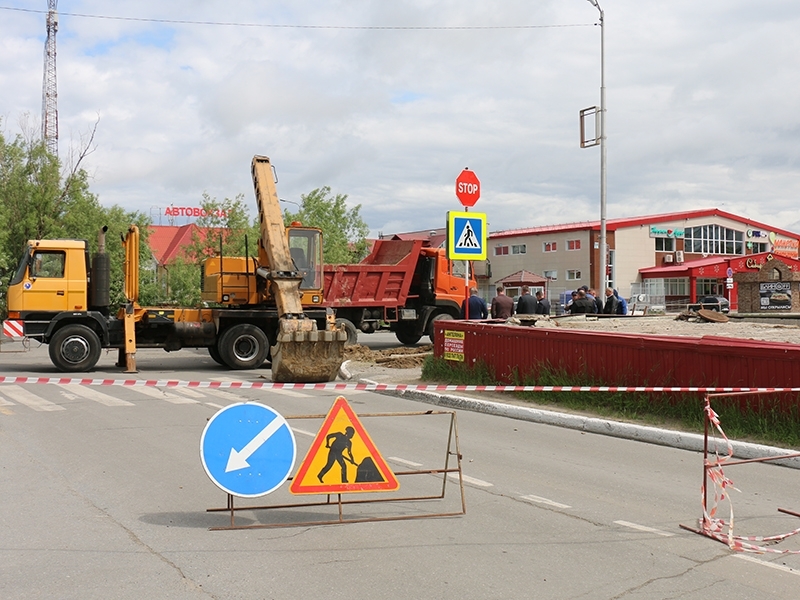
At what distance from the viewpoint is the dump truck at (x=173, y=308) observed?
17.4 m

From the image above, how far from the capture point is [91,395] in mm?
13664

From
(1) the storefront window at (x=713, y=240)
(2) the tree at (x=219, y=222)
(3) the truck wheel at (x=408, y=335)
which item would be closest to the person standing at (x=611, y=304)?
(3) the truck wheel at (x=408, y=335)

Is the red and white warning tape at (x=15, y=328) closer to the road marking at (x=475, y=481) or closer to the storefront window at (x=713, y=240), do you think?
the road marking at (x=475, y=481)

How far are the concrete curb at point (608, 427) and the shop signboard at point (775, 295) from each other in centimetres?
2155

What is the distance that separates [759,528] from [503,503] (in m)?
1.94

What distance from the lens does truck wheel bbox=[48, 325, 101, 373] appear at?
17.3 metres

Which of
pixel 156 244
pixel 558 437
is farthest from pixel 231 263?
pixel 156 244

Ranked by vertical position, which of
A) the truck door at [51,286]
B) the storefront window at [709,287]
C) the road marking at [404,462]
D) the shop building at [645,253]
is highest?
the shop building at [645,253]

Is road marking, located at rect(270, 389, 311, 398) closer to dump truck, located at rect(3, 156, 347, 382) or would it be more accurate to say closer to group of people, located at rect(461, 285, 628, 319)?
dump truck, located at rect(3, 156, 347, 382)

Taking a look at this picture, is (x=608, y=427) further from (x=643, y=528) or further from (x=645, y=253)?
(x=645, y=253)

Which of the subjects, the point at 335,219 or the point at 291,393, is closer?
the point at 291,393

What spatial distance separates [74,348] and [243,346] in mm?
3538

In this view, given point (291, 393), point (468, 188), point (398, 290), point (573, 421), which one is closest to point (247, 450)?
point (573, 421)

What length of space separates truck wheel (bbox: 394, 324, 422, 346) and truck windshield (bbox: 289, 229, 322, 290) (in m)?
5.48
